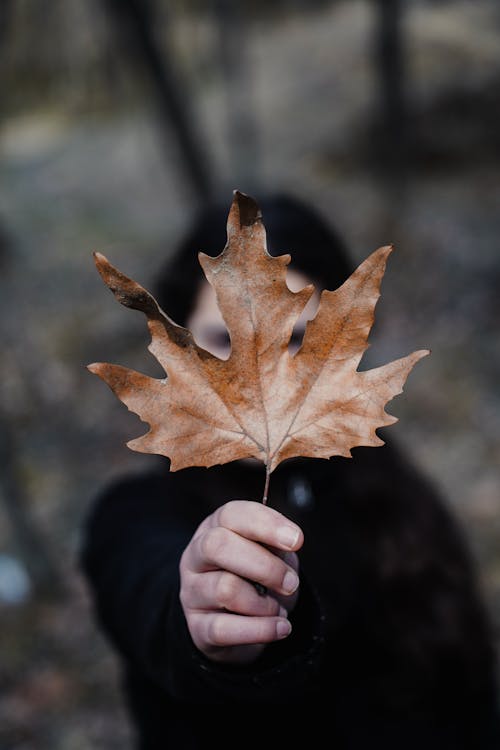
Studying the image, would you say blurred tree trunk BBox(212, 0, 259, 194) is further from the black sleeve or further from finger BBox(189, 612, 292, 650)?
finger BBox(189, 612, 292, 650)

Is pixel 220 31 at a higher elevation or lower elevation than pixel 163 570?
higher

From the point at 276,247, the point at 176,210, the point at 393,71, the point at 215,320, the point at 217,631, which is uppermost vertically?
the point at 176,210

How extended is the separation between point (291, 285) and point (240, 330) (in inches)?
30.8

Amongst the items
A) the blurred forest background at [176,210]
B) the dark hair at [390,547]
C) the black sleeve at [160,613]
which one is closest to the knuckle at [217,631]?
the black sleeve at [160,613]

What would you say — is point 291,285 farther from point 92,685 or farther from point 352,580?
point 92,685

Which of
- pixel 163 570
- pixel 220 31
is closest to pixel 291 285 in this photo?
pixel 163 570

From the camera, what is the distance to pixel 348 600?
1674 mm

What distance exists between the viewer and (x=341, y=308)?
0.83 m

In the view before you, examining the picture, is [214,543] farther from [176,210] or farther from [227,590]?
[176,210]

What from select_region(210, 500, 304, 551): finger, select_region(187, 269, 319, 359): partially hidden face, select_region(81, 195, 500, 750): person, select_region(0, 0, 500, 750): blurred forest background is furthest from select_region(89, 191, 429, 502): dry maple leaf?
select_region(0, 0, 500, 750): blurred forest background

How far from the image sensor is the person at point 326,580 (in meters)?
1.51

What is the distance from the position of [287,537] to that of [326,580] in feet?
2.94

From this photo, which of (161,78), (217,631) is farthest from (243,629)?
(161,78)

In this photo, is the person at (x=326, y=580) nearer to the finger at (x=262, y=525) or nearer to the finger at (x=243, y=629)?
the finger at (x=243, y=629)
